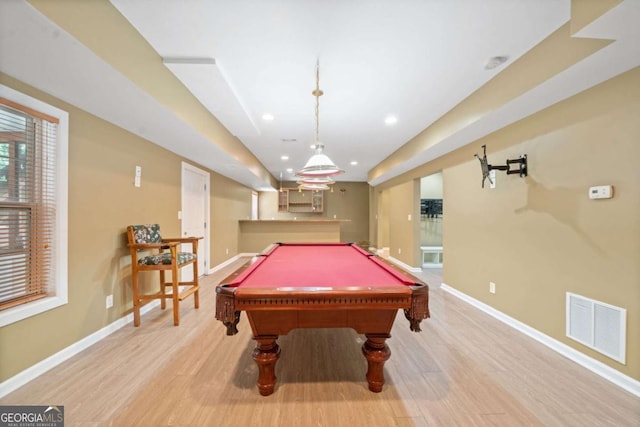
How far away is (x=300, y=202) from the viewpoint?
29.8 feet

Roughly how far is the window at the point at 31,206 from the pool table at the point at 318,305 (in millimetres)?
1484

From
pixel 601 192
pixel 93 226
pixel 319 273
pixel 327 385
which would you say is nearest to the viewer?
pixel 327 385

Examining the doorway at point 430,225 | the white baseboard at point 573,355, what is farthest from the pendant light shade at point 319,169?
the doorway at point 430,225

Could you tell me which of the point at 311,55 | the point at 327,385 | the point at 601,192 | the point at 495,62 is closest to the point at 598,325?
the point at 601,192

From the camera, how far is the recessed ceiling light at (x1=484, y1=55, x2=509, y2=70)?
2.06m

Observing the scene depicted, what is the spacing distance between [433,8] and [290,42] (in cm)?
103

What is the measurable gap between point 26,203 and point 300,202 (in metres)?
7.47

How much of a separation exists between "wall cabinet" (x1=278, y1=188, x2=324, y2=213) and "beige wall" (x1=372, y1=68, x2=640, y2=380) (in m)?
6.00

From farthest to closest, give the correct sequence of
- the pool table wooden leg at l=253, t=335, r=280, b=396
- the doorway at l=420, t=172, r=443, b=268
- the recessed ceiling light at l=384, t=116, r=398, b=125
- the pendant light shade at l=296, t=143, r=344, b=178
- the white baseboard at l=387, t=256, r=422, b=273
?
the doorway at l=420, t=172, r=443, b=268 < the white baseboard at l=387, t=256, r=422, b=273 < the recessed ceiling light at l=384, t=116, r=398, b=125 < the pendant light shade at l=296, t=143, r=344, b=178 < the pool table wooden leg at l=253, t=335, r=280, b=396

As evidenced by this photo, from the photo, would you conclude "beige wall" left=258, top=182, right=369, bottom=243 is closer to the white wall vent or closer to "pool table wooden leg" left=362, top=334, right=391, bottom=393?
the white wall vent

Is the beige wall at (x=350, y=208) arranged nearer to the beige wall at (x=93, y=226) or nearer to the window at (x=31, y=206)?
the beige wall at (x=93, y=226)

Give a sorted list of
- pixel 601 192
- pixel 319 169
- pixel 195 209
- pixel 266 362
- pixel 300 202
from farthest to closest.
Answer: pixel 300 202
pixel 195 209
pixel 319 169
pixel 601 192
pixel 266 362

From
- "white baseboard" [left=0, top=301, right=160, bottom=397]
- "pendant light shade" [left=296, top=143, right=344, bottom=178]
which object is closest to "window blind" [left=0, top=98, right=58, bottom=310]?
"white baseboard" [left=0, top=301, right=160, bottom=397]

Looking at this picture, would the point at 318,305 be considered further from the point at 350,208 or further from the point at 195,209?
the point at 350,208
